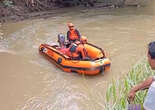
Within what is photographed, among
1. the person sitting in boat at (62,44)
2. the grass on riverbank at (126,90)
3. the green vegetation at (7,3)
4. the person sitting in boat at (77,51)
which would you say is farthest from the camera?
the green vegetation at (7,3)

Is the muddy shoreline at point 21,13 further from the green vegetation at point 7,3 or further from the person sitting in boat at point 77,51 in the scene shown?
the person sitting in boat at point 77,51

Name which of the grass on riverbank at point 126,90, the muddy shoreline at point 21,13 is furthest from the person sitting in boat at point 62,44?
the muddy shoreline at point 21,13

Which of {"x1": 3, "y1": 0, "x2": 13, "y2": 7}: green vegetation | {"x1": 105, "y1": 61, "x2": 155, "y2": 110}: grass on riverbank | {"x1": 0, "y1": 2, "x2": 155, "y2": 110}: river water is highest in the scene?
{"x1": 105, "y1": 61, "x2": 155, "y2": 110}: grass on riverbank

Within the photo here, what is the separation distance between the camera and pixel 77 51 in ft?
26.3

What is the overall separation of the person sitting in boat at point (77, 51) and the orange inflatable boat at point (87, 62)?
0.13 meters

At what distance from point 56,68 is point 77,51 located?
0.81 m

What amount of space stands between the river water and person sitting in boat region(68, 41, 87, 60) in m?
0.45

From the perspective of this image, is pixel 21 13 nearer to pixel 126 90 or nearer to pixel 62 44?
pixel 62 44

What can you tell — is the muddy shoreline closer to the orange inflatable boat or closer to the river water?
the river water

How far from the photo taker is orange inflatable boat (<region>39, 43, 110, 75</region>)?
764 cm

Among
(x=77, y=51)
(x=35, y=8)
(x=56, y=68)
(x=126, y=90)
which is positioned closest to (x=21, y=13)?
(x=35, y=8)

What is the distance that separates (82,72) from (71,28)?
1.44 m

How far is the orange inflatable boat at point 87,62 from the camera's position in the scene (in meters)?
7.64

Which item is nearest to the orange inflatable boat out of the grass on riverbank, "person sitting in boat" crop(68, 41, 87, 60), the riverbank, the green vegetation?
"person sitting in boat" crop(68, 41, 87, 60)
